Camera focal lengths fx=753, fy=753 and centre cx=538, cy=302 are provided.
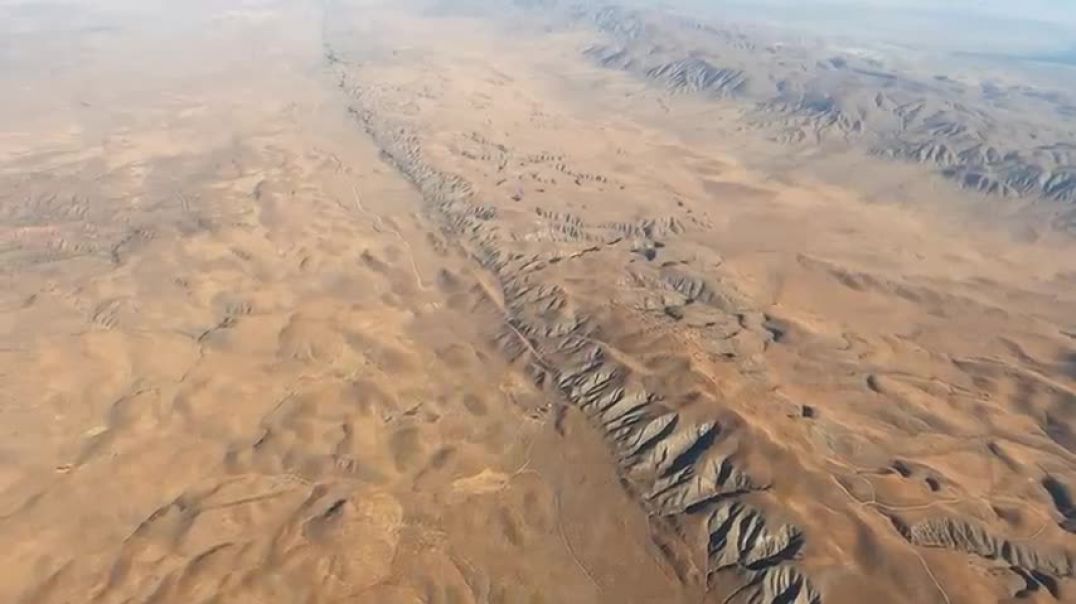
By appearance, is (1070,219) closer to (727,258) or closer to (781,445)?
(727,258)

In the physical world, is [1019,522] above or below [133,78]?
above

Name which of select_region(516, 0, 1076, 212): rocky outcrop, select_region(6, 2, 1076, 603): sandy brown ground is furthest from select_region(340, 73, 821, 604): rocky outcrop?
select_region(516, 0, 1076, 212): rocky outcrop

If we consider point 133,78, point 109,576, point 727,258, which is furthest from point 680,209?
Answer: point 133,78

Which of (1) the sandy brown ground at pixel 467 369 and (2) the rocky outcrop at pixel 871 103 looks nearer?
(1) the sandy brown ground at pixel 467 369

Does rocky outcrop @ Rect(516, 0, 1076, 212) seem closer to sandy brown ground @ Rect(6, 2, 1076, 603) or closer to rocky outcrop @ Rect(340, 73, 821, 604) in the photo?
sandy brown ground @ Rect(6, 2, 1076, 603)

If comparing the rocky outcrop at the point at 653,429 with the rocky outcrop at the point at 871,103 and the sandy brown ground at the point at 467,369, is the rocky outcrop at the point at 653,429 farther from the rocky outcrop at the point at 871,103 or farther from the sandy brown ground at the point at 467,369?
the rocky outcrop at the point at 871,103

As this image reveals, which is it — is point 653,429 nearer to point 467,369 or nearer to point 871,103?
point 467,369

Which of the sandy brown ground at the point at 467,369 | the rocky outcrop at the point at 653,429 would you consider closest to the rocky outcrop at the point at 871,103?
the sandy brown ground at the point at 467,369

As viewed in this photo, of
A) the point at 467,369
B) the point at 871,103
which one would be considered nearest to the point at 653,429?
the point at 467,369
